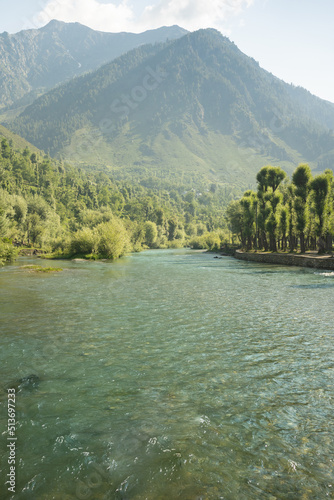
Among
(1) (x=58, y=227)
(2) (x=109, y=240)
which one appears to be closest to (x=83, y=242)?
(2) (x=109, y=240)

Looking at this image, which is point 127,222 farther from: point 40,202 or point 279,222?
point 279,222

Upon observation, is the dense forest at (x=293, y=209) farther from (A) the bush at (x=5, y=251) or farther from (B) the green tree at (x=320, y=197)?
(A) the bush at (x=5, y=251)

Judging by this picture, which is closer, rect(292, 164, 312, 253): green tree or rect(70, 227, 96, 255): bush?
rect(292, 164, 312, 253): green tree

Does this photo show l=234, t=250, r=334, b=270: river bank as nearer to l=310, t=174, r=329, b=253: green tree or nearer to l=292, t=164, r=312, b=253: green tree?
l=310, t=174, r=329, b=253: green tree

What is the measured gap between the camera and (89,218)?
12556 centimetres

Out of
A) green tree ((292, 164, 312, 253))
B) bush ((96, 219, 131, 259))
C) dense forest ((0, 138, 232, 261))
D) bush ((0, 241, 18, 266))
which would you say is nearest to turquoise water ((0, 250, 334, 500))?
bush ((0, 241, 18, 266))

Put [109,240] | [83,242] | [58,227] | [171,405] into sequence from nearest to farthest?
1. [171,405]
2. [83,242]
3. [109,240]
4. [58,227]

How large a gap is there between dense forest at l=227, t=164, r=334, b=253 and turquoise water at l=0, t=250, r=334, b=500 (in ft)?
154

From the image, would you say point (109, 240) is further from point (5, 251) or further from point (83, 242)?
point (5, 251)

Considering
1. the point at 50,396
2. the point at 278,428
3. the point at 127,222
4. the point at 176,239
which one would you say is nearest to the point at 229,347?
the point at 278,428

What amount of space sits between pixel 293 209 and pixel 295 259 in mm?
15715

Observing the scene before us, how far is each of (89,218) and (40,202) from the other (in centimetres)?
2179

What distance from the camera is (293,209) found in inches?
2820

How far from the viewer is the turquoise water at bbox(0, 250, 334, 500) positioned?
6.16 meters
